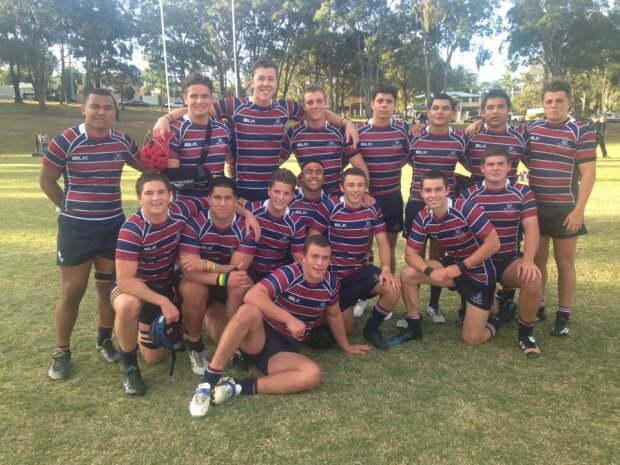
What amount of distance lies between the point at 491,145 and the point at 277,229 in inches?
92.4

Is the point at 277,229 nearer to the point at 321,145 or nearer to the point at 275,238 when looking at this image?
the point at 275,238

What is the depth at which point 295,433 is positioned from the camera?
308 centimetres

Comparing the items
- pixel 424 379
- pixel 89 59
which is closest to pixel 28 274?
pixel 424 379

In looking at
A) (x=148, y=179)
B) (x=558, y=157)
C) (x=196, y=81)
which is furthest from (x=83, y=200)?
(x=558, y=157)

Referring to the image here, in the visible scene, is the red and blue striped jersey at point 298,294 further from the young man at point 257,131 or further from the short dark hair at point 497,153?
the short dark hair at point 497,153

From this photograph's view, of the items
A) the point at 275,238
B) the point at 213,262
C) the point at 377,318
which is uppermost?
the point at 275,238

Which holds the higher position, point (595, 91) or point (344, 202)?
→ point (595, 91)

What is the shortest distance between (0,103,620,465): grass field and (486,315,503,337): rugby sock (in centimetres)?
8

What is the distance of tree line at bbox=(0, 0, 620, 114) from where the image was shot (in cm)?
3809

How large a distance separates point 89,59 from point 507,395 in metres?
48.1

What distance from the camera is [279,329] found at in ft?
12.9

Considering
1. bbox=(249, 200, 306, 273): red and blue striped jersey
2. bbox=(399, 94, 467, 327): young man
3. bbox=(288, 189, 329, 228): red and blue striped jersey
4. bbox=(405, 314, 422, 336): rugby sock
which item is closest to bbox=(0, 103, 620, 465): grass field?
bbox=(405, 314, 422, 336): rugby sock

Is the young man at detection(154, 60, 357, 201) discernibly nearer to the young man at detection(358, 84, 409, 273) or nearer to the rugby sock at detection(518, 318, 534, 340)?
the young man at detection(358, 84, 409, 273)

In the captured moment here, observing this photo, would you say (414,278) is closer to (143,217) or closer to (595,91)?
(143,217)
